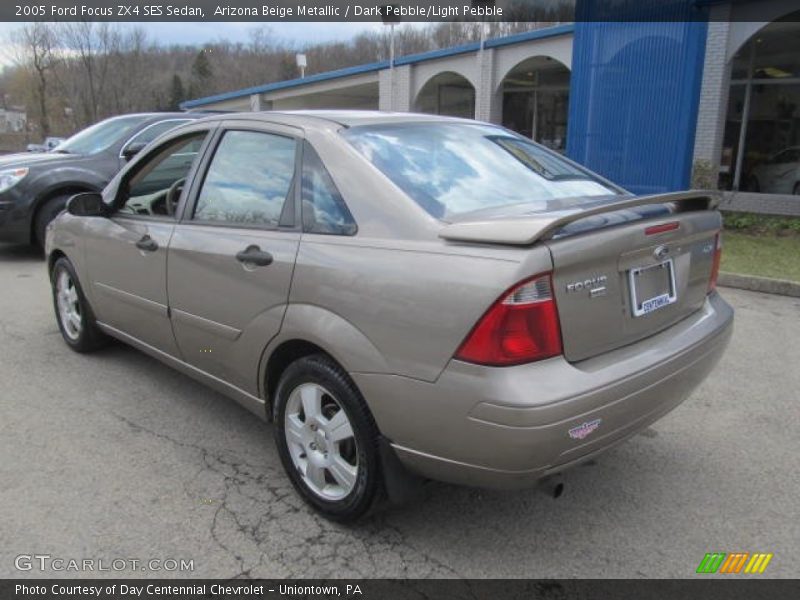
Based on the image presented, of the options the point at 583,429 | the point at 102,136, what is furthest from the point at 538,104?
the point at 583,429

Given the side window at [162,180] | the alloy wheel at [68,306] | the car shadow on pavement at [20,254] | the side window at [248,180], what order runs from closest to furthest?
the side window at [248,180], the side window at [162,180], the alloy wheel at [68,306], the car shadow on pavement at [20,254]

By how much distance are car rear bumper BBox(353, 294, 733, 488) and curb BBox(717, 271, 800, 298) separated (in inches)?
200

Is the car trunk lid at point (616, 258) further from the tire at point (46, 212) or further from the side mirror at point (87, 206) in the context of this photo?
the tire at point (46, 212)

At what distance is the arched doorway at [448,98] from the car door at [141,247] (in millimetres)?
21786

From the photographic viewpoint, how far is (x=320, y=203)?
280 cm

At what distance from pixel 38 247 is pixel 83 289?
18.6ft

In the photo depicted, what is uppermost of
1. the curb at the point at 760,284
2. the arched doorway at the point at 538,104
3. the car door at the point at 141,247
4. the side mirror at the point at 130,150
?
the arched doorway at the point at 538,104

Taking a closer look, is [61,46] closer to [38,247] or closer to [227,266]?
[38,247]

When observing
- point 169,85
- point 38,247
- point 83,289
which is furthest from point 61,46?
point 83,289

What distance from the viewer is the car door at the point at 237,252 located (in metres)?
2.89

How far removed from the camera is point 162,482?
312 cm

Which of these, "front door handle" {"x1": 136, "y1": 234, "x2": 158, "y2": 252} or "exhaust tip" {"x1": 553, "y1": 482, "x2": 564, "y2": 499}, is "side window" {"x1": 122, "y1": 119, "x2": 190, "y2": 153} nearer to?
"front door handle" {"x1": 136, "y1": 234, "x2": 158, "y2": 252}

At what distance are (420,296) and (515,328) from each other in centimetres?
35

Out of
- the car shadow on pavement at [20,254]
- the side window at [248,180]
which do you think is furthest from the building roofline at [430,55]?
the side window at [248,180]
